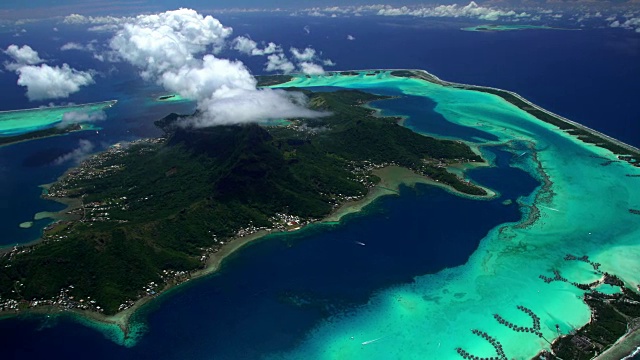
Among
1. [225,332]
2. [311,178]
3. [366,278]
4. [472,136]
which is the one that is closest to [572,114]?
[472,136]

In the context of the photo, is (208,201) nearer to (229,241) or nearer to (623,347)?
(229,241)

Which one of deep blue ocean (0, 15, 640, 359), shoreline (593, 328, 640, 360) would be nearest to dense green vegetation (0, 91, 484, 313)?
deep blue ocean (0, 15, 640, 359)

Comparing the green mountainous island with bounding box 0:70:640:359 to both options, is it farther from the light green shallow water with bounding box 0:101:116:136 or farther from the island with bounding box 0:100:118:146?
the light green shallow water with bounding box 0:101:116:136

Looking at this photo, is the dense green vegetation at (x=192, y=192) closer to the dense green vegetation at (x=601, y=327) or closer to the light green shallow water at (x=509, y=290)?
the light green shallow water at (x=509, y=290)

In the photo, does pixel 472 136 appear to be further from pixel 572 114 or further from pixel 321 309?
pixel 321 309

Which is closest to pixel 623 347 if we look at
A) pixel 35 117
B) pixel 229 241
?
pixel 229 241

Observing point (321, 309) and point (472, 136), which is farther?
point (472, 136)
